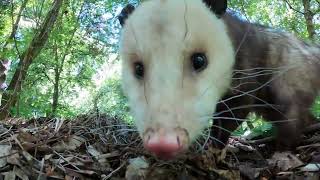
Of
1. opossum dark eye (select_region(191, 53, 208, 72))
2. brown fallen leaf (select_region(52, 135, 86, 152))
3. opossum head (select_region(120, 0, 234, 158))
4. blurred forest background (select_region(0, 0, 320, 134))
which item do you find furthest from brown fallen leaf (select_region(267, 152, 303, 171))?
blurred forest background (select_region(0, 0, 320, 134))

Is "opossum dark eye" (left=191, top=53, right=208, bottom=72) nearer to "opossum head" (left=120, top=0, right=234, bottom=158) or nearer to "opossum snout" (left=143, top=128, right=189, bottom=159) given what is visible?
"opossum head" (left=120, top=0, right=234, bottom=158)

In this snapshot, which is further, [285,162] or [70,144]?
[70,144]

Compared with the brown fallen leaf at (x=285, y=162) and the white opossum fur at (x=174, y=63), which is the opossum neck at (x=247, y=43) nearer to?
the white opossum fur at (x=174, y=63)

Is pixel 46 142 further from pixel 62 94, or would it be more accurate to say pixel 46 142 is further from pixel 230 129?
pixel 62 94

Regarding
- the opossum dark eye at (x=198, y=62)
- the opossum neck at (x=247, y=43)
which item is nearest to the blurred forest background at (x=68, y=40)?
the opossum neck at (x=247, y=43)

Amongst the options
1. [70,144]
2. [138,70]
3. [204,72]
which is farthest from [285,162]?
[70,144]

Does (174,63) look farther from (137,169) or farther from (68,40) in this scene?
(68,40)
